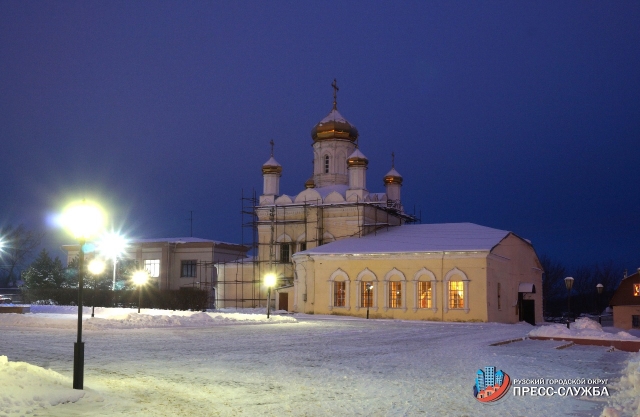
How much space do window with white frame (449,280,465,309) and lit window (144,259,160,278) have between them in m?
28.7

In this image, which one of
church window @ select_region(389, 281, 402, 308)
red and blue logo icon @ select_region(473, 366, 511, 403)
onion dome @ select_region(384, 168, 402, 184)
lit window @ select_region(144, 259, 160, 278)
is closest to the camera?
red and blue logo icon @ select_region(473, 366, 511, 403)

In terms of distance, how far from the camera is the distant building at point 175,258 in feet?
177

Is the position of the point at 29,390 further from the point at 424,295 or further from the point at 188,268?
the point at 188,268

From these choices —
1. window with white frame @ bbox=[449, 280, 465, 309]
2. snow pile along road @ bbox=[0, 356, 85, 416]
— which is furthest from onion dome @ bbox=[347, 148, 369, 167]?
snow pile along road @ bbox=[0, 356, 85, 416]

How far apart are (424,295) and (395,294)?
5.42ft

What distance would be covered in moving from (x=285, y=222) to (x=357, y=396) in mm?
34517

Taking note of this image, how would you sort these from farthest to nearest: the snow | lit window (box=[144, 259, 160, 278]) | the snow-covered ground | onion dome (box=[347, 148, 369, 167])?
lit window (box=[144, 259, 160, 278]) → onion dome (box=[347, 148, 369, 167]) → the snow → the snow-covered ground

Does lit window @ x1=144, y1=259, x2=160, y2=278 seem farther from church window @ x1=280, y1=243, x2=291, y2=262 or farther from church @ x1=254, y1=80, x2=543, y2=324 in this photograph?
church window @ x1=280, y1=243, x2=291, y2=262

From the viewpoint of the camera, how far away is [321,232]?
42.6 metres

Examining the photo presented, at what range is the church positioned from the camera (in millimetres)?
34125

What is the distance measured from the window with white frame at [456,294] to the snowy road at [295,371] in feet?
47.4

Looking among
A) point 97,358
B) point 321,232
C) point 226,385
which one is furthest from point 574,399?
point 321,232

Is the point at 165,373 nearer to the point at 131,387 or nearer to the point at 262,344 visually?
the point at 131,387

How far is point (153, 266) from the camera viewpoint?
54.9 meters
